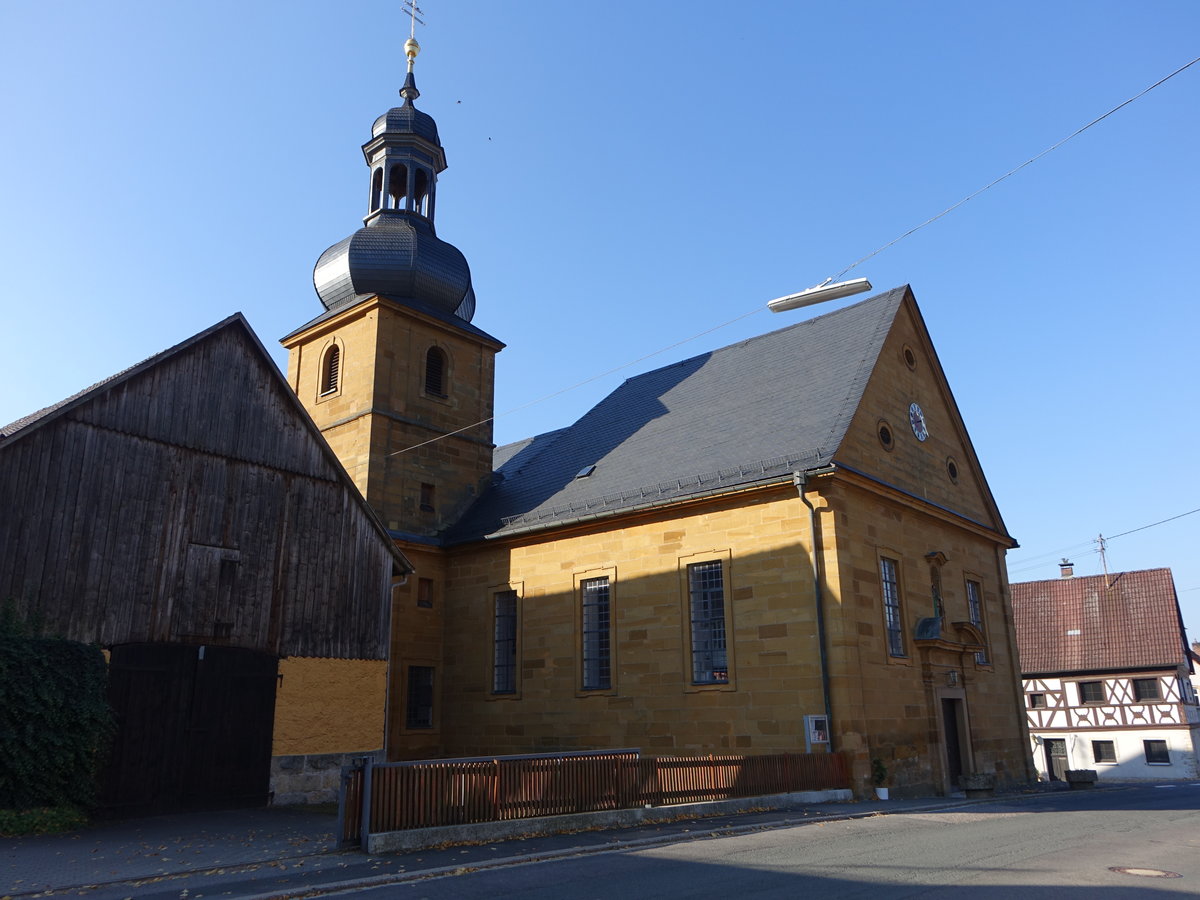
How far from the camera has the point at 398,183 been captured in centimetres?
2914

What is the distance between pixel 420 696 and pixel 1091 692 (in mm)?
30586

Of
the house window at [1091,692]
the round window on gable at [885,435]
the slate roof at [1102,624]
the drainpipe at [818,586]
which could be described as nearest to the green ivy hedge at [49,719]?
the drainpipe at [818,586]

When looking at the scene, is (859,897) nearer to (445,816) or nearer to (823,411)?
(445,816)

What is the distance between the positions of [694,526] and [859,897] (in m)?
12.9

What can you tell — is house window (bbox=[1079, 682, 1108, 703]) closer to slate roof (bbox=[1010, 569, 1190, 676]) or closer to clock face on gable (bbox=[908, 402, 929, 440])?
slate roof (bbox=[1010, 569, 1190, 676])

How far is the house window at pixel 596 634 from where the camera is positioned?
21547 millimetres

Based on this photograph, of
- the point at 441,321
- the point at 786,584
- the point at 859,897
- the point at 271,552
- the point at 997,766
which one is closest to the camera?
the point at 859,897

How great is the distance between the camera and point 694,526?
66.5 feet

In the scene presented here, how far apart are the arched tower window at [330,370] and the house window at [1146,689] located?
112ft

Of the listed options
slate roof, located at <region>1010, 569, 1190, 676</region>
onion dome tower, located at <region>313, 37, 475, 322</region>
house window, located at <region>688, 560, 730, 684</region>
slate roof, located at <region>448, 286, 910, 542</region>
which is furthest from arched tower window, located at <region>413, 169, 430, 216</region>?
slate roof, located at <region>1010, 569, 1190, 676</region>

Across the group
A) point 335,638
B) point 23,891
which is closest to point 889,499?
point 335,638

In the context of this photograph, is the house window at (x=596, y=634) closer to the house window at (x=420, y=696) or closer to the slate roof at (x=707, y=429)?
the slate roof at (x=707, y=429)

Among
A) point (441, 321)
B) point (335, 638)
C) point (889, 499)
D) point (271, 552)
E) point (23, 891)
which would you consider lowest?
point (23, 891)

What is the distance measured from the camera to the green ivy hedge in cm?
1323
